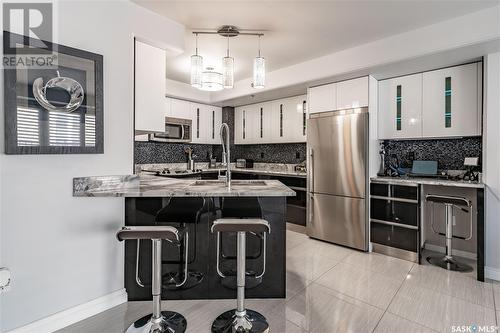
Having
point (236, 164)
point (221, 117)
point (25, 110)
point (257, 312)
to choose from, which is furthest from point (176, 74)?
point (257, 312)

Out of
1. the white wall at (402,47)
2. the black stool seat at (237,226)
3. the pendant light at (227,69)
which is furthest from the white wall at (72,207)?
the white wall at (402,47)

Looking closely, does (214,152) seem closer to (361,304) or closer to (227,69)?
(227,69)

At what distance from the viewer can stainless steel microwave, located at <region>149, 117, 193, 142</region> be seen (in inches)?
180

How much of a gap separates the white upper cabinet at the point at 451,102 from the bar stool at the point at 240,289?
277cm

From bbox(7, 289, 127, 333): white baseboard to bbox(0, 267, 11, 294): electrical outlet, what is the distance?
29 centimetres

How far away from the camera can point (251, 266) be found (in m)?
2.22

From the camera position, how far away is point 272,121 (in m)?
4.97

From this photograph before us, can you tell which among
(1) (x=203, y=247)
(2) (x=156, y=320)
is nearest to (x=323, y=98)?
(1) (x=203, y=247)

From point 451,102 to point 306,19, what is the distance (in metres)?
2.03

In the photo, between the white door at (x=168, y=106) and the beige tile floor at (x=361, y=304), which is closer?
the beige tile floor at (x=361, y=304)

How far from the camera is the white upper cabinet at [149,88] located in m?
2.43

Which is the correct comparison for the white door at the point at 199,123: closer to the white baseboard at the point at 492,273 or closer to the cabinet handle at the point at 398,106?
the cabinet handle at the point at 398,106

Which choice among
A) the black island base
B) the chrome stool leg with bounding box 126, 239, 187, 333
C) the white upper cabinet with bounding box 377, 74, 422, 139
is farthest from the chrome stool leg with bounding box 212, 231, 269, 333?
the white upper cabinet with bounding box 377, 74, 422, 139

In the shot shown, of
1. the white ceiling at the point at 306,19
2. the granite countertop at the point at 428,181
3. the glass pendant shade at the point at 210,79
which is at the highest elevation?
the white ceiling at the point at 306,19
